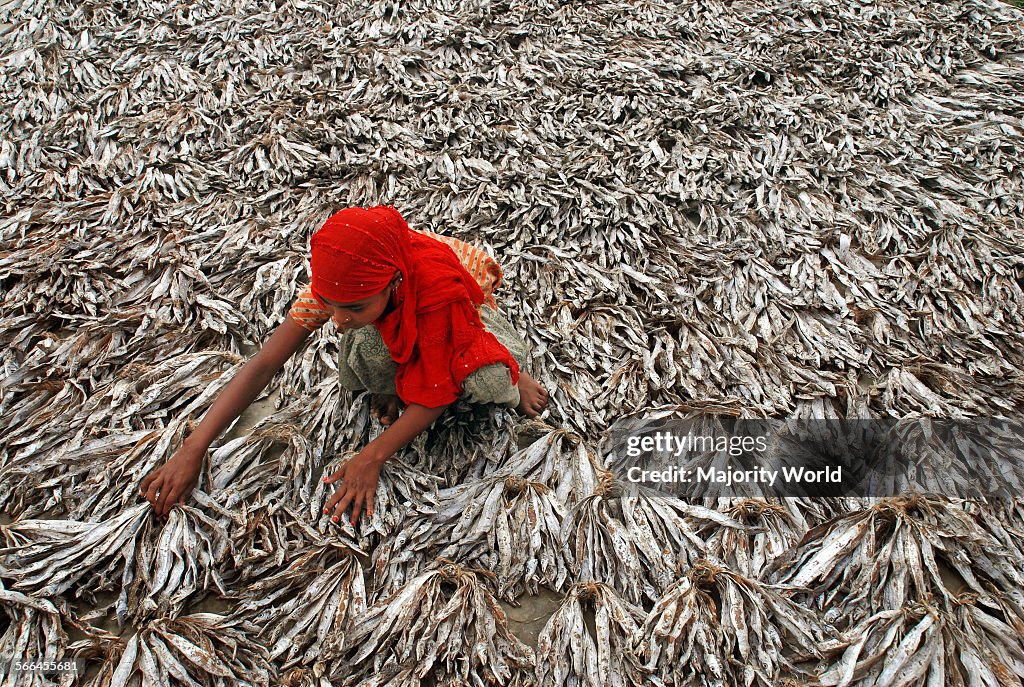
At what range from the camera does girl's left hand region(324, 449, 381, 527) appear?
1.74 metres

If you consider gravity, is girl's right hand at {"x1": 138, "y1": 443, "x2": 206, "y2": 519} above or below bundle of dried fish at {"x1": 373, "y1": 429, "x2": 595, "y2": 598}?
above

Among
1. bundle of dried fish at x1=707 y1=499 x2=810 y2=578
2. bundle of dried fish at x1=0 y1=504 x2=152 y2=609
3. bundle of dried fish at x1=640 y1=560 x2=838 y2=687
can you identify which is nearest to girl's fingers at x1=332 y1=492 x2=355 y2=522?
bundle of dried fish at x1=0 y1=504 x2=152 y2=609

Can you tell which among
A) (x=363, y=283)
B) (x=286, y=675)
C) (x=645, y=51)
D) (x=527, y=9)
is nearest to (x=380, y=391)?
(x=363, y=283)

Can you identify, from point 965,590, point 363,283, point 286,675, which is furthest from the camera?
point 965,590

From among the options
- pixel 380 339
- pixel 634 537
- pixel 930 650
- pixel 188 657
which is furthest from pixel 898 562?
pixel 188 657

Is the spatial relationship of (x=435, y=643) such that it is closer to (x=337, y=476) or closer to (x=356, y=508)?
(x=356, y=508)

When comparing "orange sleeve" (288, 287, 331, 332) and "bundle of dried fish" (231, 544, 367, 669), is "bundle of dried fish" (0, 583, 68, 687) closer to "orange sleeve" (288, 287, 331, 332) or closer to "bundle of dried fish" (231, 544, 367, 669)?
"bundle of dried fish" (231, 544, 367, 669)

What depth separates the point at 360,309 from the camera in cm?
140

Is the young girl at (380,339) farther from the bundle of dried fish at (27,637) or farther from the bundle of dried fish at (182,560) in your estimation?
the bundle of dried fish at (27,637)

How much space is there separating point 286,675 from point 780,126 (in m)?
3.22

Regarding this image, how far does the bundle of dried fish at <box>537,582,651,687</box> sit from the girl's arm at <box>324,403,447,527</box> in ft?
1.91

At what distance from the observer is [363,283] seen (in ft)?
4.42

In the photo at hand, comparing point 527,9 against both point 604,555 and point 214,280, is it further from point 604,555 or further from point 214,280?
point 604,555

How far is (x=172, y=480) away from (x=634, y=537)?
126 centimetres
